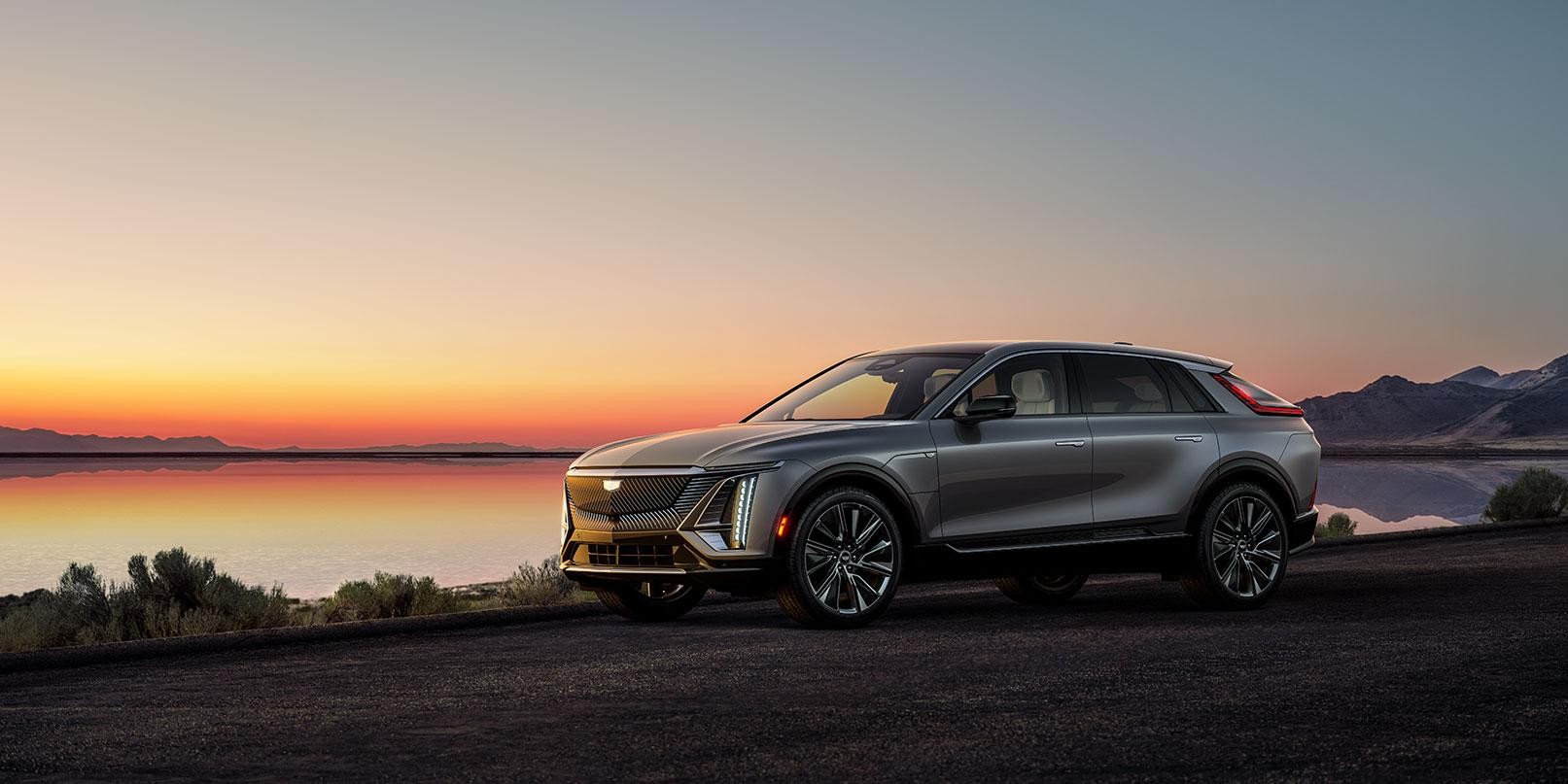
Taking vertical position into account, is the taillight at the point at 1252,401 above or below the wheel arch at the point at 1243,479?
above

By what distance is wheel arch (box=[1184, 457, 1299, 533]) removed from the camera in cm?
1145

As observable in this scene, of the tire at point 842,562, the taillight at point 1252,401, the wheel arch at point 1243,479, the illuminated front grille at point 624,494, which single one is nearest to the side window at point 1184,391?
the taillight at point 1252,401

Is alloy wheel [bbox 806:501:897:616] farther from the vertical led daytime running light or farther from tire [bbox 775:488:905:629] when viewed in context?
the vertical led daytime running light

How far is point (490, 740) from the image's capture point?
Result: 6.43 metres

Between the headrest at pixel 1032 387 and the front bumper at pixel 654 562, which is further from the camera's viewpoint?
the headrest at pixel 1032 387

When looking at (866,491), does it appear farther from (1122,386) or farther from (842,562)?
(1122,386)

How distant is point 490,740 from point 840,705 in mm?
1670

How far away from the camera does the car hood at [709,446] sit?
9.84 meters

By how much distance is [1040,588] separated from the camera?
41.5 feet

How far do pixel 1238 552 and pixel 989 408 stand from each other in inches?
112

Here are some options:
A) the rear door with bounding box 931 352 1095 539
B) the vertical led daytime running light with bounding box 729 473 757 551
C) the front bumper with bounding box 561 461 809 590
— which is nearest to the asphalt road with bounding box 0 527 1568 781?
the front bumper with bounding box 561 461 809 590

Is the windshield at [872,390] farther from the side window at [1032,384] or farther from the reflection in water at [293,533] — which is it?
the reflection in water at [293,533]

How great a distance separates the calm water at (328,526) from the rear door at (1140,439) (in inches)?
361

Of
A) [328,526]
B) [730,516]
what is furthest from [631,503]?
[328,526]
